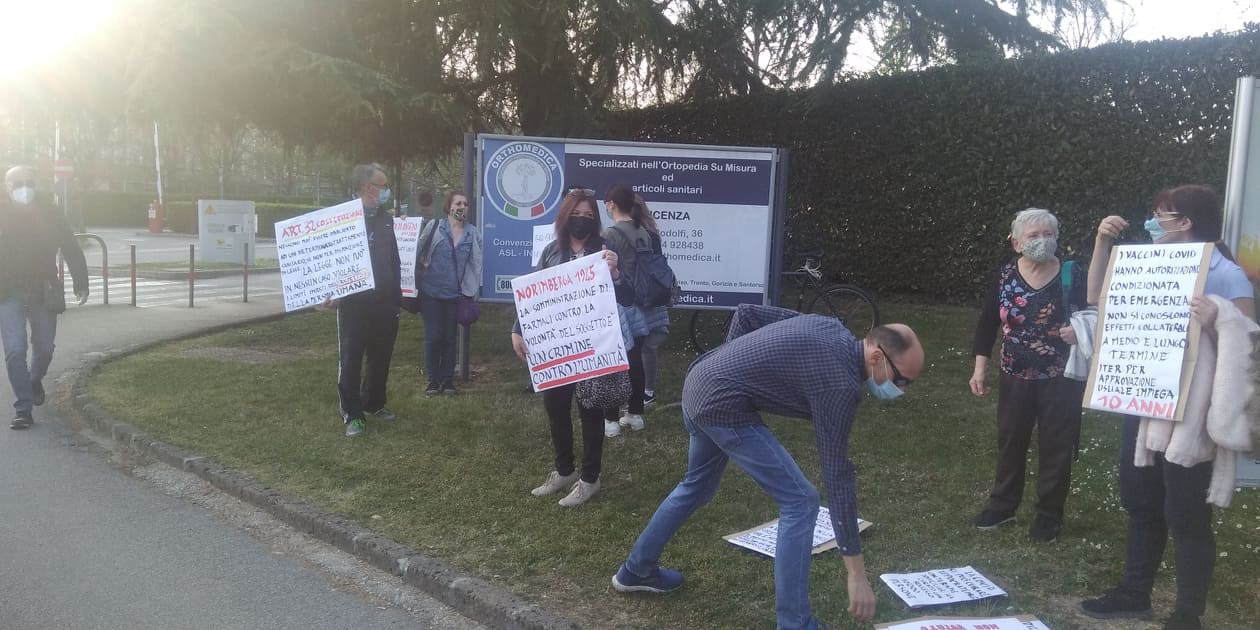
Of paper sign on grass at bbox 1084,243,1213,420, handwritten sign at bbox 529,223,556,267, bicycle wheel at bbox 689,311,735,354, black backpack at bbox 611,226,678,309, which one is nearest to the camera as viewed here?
paper sign on grass at bbox 1084,243,1213,420

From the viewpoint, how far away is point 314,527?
17.3 feet

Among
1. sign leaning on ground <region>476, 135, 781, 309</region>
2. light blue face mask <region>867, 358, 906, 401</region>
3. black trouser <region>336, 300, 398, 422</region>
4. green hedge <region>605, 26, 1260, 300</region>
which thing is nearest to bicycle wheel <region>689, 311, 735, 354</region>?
sign leaning on ground <region>476, 135, 781, 309</region>

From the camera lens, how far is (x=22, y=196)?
24.6 feet

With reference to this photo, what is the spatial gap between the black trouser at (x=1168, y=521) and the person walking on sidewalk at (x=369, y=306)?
5067mm

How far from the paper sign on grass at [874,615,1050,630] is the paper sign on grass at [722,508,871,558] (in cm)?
82

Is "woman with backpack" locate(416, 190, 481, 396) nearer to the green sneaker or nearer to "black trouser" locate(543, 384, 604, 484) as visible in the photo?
the green sneaker

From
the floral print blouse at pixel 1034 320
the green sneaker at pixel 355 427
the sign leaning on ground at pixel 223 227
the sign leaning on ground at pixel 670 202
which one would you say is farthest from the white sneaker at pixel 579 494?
the sign leaning on ground at pixel 223 227

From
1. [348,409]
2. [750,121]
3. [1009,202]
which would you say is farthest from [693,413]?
[750,121]

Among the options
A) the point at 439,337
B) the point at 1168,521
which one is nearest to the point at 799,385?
the point at 1168,521

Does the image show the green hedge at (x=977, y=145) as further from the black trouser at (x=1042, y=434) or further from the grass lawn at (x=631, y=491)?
the black trouser at (x=1042, y=434)

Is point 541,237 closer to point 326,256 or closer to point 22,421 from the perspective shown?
point 326,256

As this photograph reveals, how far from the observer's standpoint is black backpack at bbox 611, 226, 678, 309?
21.4 feet

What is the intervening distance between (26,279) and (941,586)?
275 inches

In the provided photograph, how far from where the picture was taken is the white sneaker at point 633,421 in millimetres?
7125
